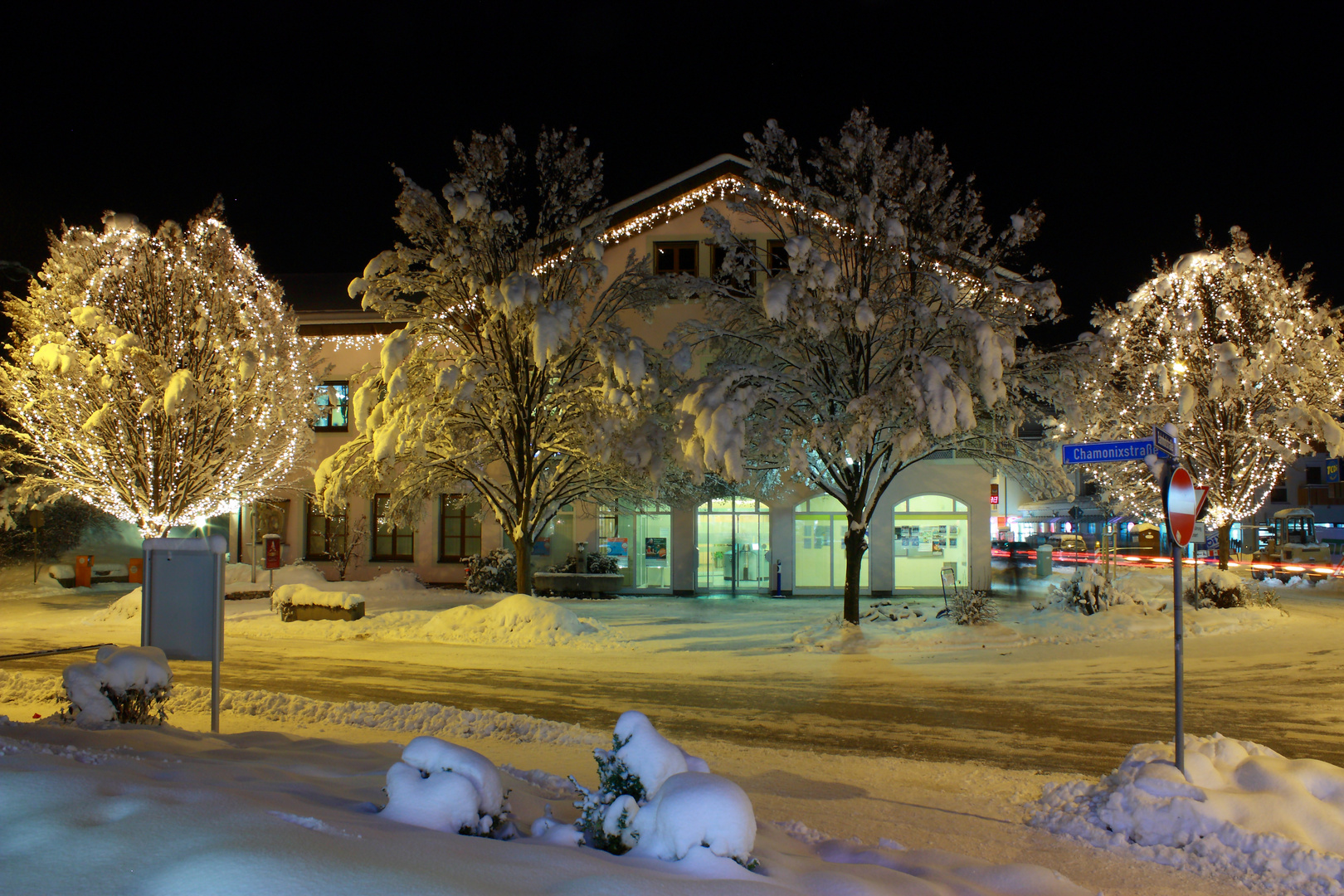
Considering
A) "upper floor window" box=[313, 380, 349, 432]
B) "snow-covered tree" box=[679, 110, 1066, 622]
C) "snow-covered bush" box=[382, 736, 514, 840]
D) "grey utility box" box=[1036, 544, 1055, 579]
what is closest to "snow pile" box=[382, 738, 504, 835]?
"snow-covered bush" box=[382, 736, 514, 840]

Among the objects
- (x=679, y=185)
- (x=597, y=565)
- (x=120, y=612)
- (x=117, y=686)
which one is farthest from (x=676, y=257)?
(x=117, y=686)

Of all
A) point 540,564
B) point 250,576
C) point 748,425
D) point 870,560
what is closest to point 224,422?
point 250,576

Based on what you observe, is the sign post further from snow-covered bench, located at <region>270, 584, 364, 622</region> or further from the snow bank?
snow-covered bench, located at <region>270, 584, 364, 622</region>

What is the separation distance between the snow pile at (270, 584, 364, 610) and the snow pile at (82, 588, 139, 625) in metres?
Result: 4.10

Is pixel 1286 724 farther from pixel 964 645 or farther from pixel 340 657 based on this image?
pixel 340 657

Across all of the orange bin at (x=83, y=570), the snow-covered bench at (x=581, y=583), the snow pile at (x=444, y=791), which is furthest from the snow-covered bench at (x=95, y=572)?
the snow pile at (x=444, y=791)

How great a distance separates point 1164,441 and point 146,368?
64.6 ft

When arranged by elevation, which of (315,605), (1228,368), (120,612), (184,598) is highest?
(1228,368)

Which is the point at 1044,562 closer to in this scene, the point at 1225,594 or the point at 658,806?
the point at 1225,594

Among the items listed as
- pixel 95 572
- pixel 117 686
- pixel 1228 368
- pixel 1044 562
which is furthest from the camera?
pixel 1044 562

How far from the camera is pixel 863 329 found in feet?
46.9

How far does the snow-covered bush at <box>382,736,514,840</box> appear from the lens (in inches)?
161

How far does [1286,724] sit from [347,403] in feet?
82.6

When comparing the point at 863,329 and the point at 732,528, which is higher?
the point at 863,329
